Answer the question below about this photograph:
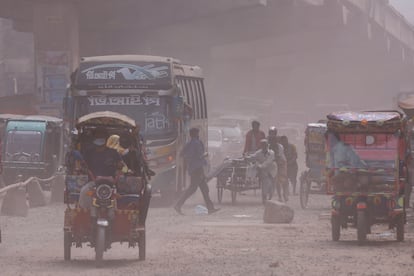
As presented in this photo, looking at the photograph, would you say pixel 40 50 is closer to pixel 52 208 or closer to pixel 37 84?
pixel 37 84

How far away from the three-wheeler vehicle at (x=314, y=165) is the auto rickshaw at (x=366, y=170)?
25.7 ft

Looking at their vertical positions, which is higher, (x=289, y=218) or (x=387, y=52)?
(x=387, y=52)

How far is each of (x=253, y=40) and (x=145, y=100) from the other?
45892 millimetres

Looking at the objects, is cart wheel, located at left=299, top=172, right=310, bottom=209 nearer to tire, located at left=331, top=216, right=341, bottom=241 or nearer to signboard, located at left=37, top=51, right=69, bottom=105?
tire, located at left=331, top=216, right=341, bottom=241

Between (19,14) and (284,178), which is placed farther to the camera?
(19,14)

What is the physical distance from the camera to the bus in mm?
27797

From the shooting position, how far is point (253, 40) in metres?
73.4

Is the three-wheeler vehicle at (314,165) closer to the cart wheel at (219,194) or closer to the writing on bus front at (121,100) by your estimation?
the cart wheel at (219,194)

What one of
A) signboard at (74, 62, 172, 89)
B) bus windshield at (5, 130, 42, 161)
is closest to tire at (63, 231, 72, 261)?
signboard at (74, 62, 172, 89)

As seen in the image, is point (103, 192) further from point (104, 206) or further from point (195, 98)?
point (195, 98)

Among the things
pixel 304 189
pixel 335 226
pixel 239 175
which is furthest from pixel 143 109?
pixel 335 226

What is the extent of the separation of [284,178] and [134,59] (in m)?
4.61

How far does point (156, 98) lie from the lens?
27984 mm

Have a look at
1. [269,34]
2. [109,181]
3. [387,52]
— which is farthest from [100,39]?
[109,181]
